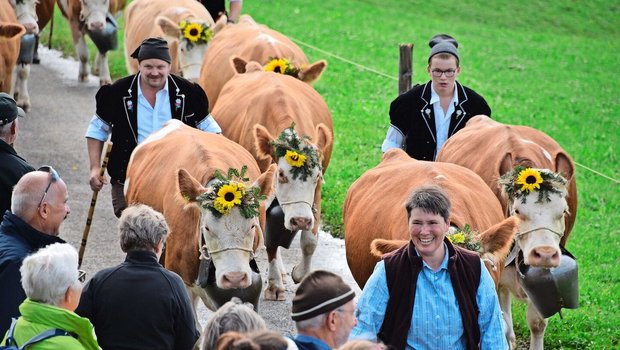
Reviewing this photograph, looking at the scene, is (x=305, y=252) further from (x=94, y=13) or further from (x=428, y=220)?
(x=94, y=13)

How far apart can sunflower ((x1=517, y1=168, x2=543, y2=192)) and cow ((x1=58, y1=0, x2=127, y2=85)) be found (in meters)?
9.90

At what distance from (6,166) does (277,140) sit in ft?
9.24

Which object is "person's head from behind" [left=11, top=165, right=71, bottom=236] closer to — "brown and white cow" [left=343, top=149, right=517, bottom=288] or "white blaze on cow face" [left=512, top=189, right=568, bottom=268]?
"brown and white cow" [left=343, top=149, right=517, bottom=288]

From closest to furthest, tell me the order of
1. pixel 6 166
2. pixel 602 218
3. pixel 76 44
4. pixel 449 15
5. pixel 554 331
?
pixel 6 166, pixel 554 331, pixel 602 218, pixel 76 44, pixel 449 15

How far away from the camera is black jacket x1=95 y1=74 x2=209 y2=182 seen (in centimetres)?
946

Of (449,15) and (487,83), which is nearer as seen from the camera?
(487,83)

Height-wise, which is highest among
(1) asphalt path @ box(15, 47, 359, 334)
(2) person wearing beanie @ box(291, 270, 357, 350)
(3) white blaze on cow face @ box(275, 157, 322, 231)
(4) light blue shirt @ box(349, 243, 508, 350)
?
(2) person wearing beanie @ box(291, 270, 357, 350)

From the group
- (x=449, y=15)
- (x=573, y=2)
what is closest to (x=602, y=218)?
(x=449, y=15)

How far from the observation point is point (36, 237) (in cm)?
611

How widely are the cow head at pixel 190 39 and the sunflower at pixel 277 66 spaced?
219cm

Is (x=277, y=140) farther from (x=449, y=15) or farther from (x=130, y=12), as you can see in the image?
(x=449, y=15)

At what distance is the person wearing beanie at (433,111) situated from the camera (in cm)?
944

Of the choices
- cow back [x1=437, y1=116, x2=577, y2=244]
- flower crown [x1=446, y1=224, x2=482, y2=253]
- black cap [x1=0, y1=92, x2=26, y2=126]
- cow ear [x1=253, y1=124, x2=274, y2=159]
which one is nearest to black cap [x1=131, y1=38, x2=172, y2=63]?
cow ear [x1=253, y1=124, x2=274, y2=159]

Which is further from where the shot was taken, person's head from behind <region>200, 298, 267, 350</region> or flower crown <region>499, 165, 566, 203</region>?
flower crown <region>499, 165, 566, 203</region>
